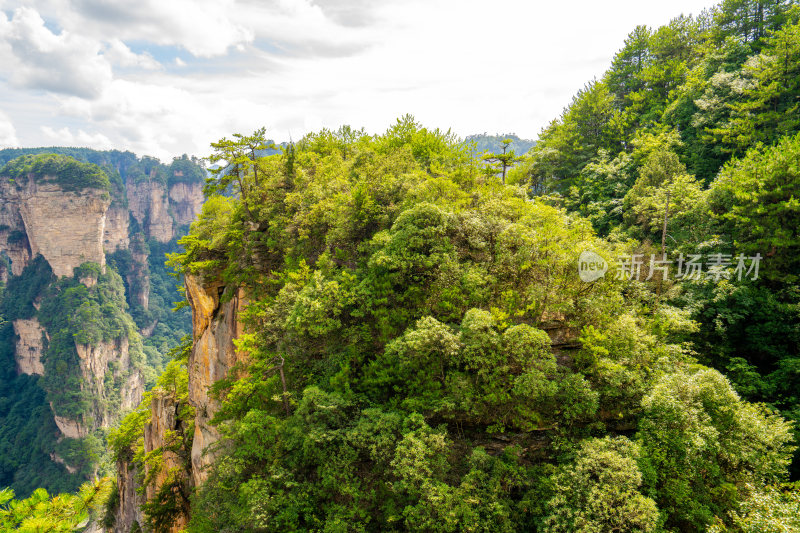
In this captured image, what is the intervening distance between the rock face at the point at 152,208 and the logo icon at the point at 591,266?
172 metres

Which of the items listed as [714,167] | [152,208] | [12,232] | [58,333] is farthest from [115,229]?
[714,167]

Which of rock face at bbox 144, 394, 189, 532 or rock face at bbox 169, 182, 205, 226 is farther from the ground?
rock face at bbox 169, 182, 205, 226

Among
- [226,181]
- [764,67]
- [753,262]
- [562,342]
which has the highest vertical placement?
[764,67]

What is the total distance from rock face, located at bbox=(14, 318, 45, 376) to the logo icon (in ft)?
366

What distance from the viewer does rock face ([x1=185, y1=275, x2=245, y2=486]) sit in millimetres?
24031

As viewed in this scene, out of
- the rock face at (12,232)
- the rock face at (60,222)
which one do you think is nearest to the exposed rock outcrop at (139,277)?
the rock face at (12,232)

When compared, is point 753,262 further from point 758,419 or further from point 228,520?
point 228,520

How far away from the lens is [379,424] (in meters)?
12.3

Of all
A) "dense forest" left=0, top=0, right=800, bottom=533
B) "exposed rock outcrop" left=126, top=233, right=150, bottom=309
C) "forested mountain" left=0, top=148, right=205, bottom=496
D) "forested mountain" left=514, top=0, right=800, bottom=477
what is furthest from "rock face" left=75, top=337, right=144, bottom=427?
"forested mountain" left=514, top=0, right=800, bottom=477

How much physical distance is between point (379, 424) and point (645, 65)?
46.7 metres

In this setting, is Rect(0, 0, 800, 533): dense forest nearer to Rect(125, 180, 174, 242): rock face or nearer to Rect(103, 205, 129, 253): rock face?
Rect(103, 205, 129, 253): rock face

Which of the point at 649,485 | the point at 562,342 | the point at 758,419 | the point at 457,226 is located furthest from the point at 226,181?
the point at 758,419

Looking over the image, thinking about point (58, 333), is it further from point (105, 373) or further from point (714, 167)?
point (714, 167)

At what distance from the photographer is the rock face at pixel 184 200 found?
15950 cm
